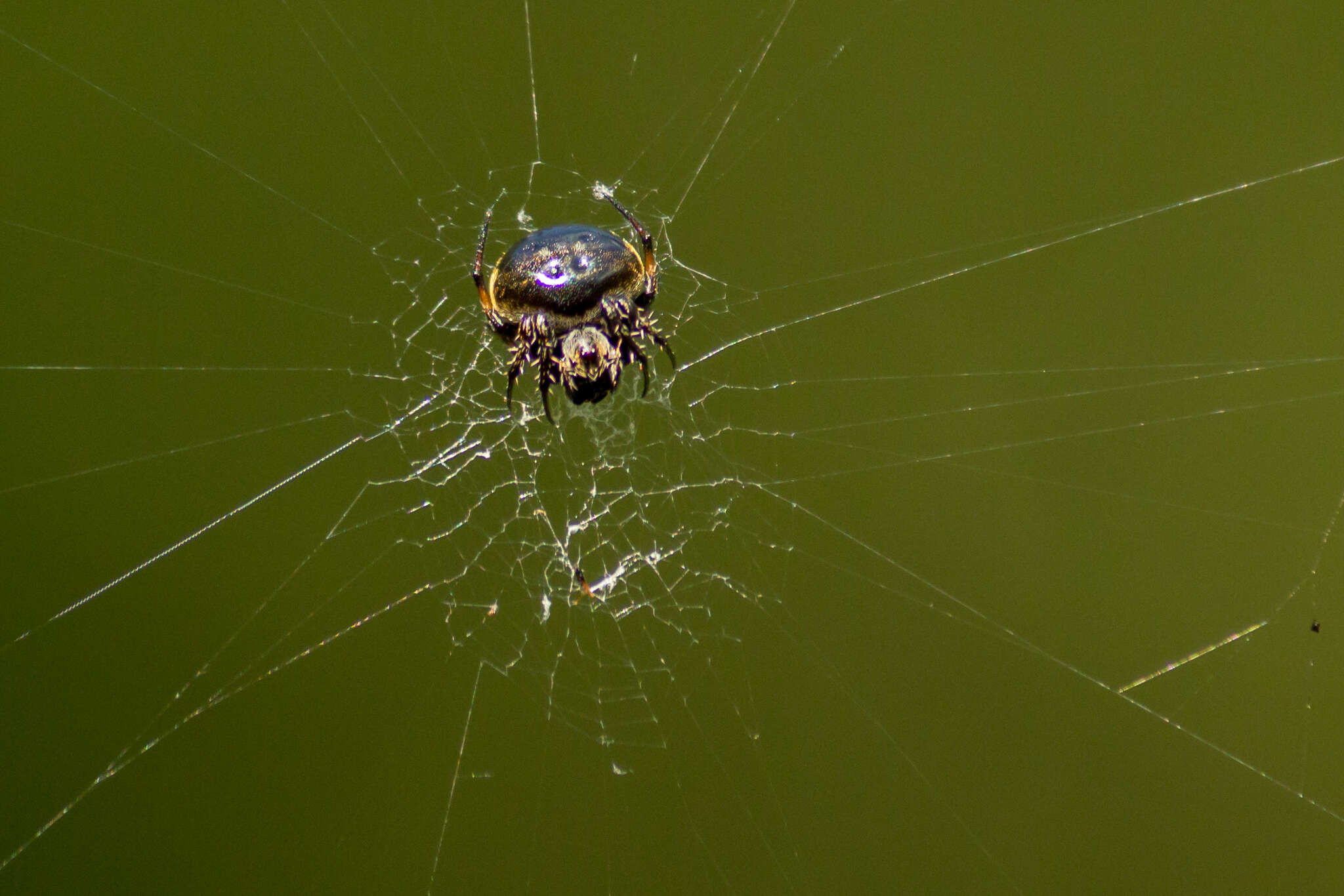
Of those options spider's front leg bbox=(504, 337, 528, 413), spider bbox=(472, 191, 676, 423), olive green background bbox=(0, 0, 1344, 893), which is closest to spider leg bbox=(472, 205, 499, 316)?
spider bbox=(472, 191, 676, 423)

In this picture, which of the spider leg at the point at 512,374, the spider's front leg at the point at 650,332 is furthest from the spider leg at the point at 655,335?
the spider leg at the point at 512,374

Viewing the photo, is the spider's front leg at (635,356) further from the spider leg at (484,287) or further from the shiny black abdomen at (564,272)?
the spider leg at (484,287)

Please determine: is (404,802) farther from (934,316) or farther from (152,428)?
(934,316)

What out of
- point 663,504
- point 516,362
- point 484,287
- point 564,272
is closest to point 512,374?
point 516,362

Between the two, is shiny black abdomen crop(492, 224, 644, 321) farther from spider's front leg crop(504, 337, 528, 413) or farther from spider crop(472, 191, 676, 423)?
spider's front leg crop(504, 337, 528, 413)

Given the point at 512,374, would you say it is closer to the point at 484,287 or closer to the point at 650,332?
the point at 484,287

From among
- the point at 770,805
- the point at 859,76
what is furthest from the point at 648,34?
the point at 770,805
